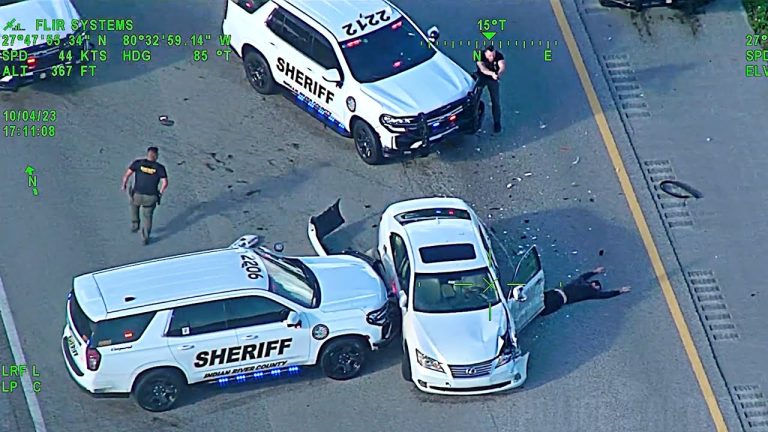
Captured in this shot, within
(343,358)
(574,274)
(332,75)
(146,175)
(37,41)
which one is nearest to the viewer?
(343,358)

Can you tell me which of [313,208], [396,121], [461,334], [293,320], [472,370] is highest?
[396,121]

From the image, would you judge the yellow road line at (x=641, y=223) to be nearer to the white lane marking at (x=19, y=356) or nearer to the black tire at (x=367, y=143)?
the black tire at (x=367, y=143)

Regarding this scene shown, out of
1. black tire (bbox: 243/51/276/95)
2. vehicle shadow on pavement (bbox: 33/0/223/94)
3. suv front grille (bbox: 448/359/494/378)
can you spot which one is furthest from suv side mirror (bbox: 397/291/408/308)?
vehicle shadow on pavement (bbox: 33/0/223/94)

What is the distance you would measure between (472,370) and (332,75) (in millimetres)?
5825

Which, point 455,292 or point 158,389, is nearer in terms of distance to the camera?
point 158,389

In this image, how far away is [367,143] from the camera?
2209 centimetres

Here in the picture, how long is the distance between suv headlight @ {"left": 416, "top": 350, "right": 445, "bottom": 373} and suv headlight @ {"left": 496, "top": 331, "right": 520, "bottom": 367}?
2.47 ft

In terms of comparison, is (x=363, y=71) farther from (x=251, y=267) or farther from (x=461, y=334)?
(x=461, y=334)

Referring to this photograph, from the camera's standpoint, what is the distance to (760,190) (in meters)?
22.2

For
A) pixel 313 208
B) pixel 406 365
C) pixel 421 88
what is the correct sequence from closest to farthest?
pixel 406 365, pixel 313 208, pixel 421 88

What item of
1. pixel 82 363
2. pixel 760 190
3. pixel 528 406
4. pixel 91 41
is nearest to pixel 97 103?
pixel 91 41

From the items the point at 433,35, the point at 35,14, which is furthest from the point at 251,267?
the point at 35,14

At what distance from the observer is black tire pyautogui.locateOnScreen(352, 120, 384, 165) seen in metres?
21.9

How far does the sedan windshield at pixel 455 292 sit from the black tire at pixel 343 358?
914mm
